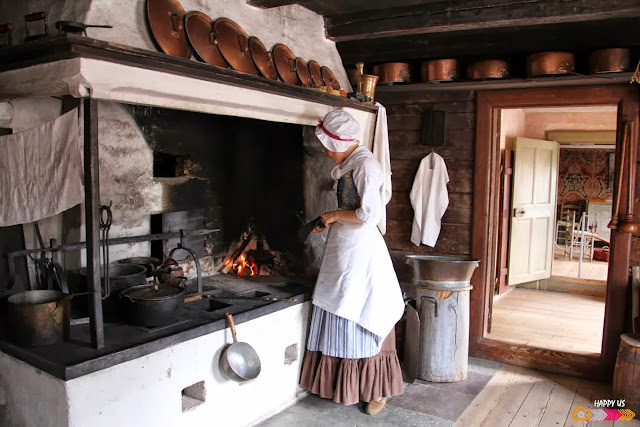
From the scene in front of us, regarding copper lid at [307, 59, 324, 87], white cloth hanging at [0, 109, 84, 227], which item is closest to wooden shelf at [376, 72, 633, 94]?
copper lid at [307, 59, 324, 87]

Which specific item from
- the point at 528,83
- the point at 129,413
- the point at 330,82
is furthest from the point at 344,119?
the point at 129,413

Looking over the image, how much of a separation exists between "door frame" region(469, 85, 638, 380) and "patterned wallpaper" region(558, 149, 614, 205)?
21.8ft

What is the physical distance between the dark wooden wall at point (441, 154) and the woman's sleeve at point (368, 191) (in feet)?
4.58

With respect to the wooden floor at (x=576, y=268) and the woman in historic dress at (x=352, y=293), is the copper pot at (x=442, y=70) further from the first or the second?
the wooden floor at (x=576, y=268)

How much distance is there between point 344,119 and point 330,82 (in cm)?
83

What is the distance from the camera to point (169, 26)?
2559 millimetres

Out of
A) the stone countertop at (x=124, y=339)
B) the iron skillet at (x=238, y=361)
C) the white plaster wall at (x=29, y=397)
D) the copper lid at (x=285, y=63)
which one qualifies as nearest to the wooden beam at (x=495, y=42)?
the copper lid at (x=285, y=63)

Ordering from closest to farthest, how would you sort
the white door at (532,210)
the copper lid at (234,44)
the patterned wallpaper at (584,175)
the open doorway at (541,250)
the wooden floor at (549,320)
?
the copper lid at (234,44), the wooden floor at (549,320), the open doorway at (541,250), the white door at (532,210), the patterned wallpaper at (584,175)

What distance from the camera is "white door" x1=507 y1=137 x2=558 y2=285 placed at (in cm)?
629

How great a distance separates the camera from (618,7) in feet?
10.0

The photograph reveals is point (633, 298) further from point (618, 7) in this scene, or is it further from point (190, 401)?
point (190, 401)

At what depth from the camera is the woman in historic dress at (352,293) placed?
3.10 metres

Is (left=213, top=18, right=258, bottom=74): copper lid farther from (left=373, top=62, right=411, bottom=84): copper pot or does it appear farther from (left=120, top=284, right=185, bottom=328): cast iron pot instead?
(left=373, top=62, right=411, bottom=84): copper pot

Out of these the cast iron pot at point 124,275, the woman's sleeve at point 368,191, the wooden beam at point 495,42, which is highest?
the wooden beam at point 495,42
